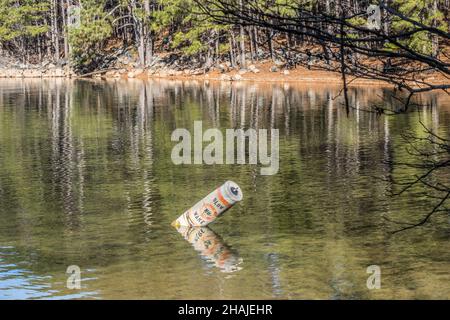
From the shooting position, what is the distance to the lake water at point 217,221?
46.7 ft

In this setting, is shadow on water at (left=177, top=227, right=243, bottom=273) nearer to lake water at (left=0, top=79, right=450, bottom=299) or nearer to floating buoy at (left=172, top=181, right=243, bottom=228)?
lake water at (left=0, top=79, right=450, bottom=299)

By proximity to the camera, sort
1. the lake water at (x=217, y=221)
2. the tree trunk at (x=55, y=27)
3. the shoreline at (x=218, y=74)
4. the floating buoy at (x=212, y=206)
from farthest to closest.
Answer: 1. the tree trunk at (x=55, y=27)
2. the shoreline at (x=218, y=74)
3. the floating buoy at (x=212, y=206)
4. the lake water at (x=217, y=221)

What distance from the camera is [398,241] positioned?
1709cm

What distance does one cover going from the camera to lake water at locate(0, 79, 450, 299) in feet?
46.7

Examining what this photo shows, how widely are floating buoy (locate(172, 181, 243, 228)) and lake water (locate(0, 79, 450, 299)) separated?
338 millimetres

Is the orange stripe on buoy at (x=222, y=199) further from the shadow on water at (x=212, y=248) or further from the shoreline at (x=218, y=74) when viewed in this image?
the shoreline at (x=218, y=74)

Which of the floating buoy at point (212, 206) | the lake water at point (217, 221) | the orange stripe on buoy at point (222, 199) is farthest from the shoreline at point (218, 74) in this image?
the orange stripe on buoy at point (222, 199)

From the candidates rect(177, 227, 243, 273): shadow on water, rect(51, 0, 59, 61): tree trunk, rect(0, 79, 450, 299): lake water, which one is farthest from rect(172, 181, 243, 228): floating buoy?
rect(51, 0, 59, 61): tree trunk

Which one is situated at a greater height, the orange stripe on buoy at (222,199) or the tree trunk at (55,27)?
the tree trunk at (55,27)

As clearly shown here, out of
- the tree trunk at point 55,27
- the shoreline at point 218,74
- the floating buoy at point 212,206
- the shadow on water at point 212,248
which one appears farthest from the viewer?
the tree trunk at point 55,27

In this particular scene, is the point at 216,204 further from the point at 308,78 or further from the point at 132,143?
the point at 308,78

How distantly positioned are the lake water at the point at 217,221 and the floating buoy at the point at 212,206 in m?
0.34
